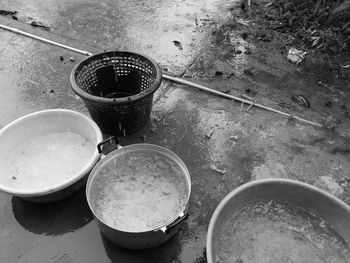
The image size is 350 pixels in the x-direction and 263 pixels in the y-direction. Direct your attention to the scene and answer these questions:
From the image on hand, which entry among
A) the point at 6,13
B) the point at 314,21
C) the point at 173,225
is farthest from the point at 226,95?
the point at 6,13

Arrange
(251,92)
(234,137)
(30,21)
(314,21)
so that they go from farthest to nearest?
(30,21) → (314,21) → (251,92) → (234,137)

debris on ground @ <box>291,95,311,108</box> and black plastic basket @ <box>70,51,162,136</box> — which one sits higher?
black plastic basket @ <box>70,51,162,136</box>

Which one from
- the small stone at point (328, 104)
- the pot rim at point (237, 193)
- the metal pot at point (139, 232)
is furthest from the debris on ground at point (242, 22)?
the pot rim at point (237, 193)

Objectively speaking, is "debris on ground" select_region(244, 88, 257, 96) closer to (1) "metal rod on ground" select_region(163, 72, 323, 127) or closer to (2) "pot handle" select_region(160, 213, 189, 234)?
(1) "metal rod on ground" select_region(163, 72, 323, 127)

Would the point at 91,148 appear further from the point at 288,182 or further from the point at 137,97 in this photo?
the point at 288,182

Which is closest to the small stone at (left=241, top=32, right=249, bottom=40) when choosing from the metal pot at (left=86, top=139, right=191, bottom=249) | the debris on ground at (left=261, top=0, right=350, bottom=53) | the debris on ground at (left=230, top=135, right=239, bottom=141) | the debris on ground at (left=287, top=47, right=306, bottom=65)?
the debris on ground at (left=261, top=0, right=350, bottom=53)

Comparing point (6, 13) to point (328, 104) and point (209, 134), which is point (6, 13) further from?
point (328, 104)

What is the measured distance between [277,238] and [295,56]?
6.69 feet

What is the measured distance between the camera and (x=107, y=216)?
6.52 feet

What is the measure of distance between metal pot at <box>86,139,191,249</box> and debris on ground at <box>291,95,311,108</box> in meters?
1.41

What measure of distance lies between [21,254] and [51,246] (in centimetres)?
17

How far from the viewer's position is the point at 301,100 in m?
2.94

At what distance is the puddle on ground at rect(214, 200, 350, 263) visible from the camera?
6.18 ft

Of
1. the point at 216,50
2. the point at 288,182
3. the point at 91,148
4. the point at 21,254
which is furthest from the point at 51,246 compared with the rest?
the point at 216,50
